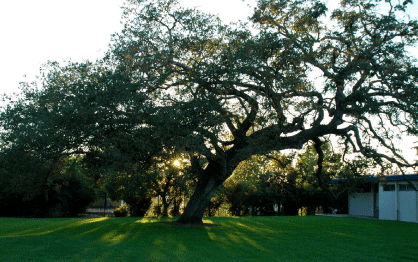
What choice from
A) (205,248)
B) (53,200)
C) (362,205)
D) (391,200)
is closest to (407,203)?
(391,200)

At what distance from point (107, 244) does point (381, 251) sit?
7.81m

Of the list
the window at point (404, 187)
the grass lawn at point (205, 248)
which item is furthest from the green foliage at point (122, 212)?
the window at point (404, 187)

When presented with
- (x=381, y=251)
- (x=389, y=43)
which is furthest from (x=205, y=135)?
(x=389, y=43)

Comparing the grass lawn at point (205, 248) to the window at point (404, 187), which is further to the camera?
the window at point (404, 187)

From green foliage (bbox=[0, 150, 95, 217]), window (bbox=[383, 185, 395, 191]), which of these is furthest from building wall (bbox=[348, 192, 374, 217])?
green foliage (bbox=[0, 150, 95, 217])

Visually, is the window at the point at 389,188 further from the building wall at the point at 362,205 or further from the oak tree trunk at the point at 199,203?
the oak tree trunk at the point at 199,203

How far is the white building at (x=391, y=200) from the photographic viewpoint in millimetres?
25578

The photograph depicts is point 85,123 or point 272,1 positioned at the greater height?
point 272,1

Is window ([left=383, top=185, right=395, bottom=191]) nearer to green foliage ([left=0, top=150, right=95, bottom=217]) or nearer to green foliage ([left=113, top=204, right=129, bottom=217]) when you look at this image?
green foliage ([left=113, top=204, right=129, bottom=217])

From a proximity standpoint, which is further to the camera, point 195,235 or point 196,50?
point 196,50

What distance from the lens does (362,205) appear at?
32.2 meters

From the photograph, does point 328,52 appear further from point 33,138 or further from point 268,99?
point 33,138

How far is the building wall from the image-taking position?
102 feet

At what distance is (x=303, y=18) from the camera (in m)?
16.5
